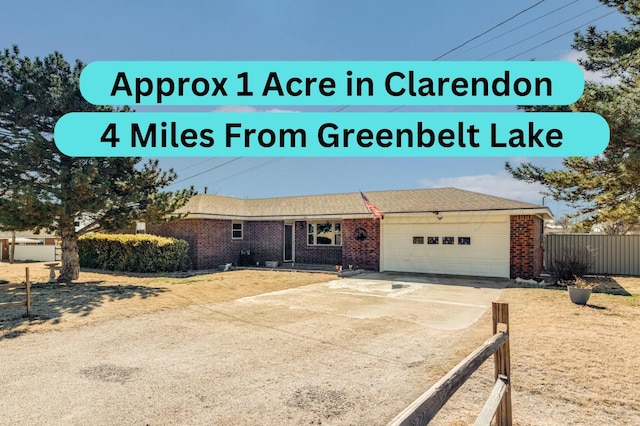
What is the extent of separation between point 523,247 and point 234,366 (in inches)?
502

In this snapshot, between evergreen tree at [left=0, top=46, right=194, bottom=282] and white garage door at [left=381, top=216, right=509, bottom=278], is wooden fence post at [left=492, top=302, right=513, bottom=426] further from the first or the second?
white garage door at [left=381, top=216, right=509, bottom=278]

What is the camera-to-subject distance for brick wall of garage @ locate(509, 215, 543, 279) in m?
14.4

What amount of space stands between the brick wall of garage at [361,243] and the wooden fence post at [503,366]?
13.8m

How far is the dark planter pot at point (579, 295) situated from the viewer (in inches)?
379

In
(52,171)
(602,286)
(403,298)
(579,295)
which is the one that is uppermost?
(52,171)

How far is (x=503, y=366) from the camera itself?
152 inches

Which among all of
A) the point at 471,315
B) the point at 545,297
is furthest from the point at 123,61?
the point at 545,297

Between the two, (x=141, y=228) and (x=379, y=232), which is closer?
(x=379, y=232)

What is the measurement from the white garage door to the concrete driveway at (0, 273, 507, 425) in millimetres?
6762

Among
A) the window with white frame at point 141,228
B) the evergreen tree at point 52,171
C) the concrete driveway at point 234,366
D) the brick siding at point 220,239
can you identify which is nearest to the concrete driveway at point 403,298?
the concrete driveway at point 234,366

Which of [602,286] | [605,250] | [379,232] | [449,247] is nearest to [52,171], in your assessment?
[379,232]

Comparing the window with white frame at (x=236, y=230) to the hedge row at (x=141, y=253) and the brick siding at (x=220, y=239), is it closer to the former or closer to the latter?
the brick siding at (x=220, y=239)

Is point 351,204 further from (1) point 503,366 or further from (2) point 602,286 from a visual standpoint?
(1) point 503,366

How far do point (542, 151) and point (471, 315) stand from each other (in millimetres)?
4381
